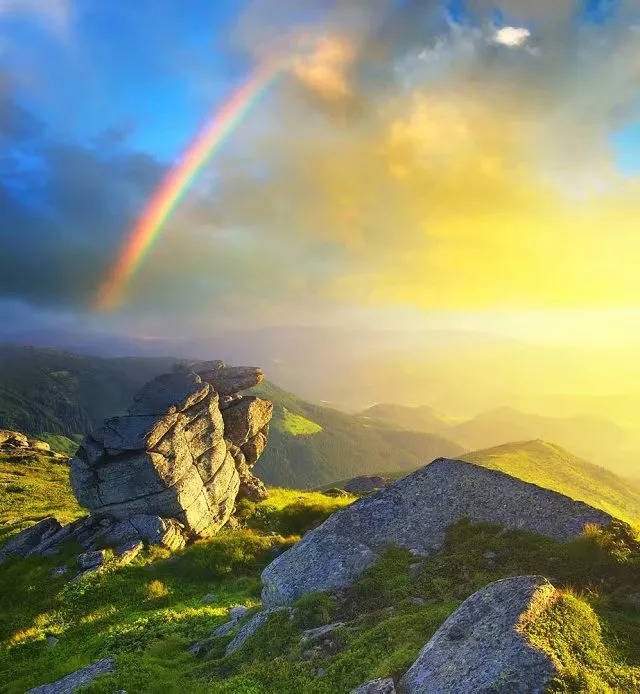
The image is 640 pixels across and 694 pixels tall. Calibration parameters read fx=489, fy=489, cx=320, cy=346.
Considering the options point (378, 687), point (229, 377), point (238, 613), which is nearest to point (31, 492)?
point (229, 377)

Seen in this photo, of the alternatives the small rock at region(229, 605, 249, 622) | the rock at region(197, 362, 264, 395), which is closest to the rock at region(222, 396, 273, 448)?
the rock at region(197, 362, 264, 395)

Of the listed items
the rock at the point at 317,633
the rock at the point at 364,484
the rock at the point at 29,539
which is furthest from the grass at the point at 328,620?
the rock at the point at 364,484

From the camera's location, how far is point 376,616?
16859 mm

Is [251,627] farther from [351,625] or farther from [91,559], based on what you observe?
[91,559]

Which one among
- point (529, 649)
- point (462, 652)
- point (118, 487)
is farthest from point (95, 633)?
point (529, 649)

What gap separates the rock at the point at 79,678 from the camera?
19.9 meters

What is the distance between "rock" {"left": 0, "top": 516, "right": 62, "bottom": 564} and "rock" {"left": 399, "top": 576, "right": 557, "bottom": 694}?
139 ft

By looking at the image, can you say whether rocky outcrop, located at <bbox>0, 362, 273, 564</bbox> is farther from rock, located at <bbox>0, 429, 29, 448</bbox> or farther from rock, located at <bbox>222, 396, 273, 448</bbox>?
rock, located at <bbox>0, 429, 29, 448</bbox>

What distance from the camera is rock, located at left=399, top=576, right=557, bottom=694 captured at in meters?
10.1

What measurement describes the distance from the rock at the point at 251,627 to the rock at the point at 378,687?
6.63 meters

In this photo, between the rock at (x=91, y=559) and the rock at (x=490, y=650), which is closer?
the rock at (x=490, y=650)

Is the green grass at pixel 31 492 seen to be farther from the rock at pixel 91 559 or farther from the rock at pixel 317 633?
the rock at pixel 317 633

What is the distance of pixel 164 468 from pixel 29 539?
13176mm

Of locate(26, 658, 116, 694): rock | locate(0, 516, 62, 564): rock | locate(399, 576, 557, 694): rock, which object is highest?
locate(399, 576, 557, 694): rock
